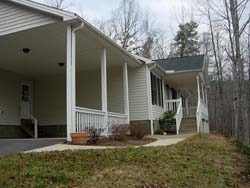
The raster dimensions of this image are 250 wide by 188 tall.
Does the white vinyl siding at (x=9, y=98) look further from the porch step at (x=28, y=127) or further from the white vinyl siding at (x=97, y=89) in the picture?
the white vinyl siding at (x=97, y=89)

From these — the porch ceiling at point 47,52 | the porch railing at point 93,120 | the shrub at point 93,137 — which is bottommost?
the shrub at point 93,137

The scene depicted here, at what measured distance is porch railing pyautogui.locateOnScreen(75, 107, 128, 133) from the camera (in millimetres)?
9898

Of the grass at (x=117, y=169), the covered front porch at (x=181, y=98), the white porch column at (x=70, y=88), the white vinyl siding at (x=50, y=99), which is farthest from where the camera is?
the covered front porch at (x=181, y=98)

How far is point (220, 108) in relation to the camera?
31.8m

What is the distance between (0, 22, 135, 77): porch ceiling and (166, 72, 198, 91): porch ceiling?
474 cm

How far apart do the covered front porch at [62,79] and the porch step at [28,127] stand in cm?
13

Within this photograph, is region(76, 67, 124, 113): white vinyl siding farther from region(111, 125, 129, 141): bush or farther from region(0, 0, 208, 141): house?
region(111, 125, 129, 141): bush

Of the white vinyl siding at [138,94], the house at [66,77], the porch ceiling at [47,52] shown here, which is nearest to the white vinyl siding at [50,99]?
the house at [66,77]

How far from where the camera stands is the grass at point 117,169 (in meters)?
5.21

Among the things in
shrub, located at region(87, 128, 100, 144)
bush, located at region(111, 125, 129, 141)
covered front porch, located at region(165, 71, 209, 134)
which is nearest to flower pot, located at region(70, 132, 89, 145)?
shrub, located at region(87, 128, 100, 144)

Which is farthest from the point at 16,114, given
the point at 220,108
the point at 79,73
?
the point at 220,108

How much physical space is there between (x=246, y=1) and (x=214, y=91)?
17.6 meters

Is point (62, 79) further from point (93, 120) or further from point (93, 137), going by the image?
point (93, 137)

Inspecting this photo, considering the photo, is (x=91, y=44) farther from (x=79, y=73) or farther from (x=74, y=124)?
(x=79, y=73)
